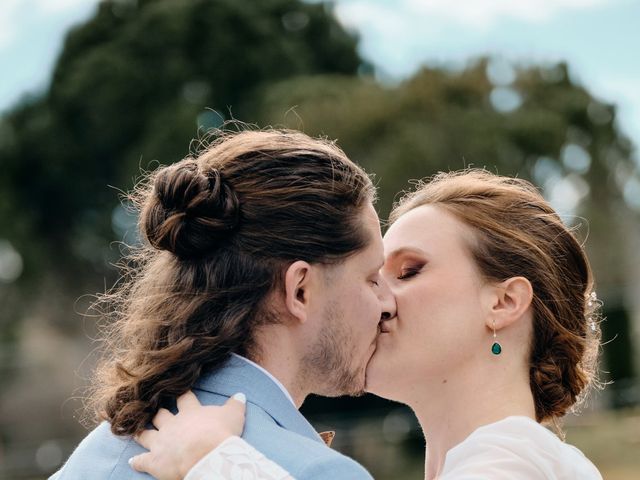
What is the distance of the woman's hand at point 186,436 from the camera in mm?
2307

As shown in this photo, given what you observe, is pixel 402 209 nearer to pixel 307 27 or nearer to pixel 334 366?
pixel 334 366

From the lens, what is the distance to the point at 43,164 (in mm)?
27781

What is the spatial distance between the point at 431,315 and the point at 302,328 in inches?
34.7

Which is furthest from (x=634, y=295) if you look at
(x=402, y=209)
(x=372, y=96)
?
(x=402, y=209)

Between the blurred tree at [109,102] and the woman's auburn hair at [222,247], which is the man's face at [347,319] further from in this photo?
the blurred tree at [109,102]

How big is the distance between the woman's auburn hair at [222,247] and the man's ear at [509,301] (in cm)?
84

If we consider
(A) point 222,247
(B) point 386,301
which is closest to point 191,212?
(A) point 222,247

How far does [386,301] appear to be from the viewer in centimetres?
334

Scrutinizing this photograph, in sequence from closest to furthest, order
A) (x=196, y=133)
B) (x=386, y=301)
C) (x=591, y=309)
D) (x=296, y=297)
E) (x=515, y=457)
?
1. (x=296, y=297)
2. (x=515, y=457)
3. (x=386, y=301)
4. (x=591, y=309)
5. (x=196, y=133)

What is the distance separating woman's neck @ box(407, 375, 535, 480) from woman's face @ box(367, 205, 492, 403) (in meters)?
0.04

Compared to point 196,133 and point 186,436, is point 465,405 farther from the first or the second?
point 196,133

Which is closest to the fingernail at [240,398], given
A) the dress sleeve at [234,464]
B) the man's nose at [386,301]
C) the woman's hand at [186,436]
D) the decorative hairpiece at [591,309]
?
the woman's hand at [186,436]

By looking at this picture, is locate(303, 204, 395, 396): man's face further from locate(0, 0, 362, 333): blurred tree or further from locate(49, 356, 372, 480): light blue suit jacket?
locate(0, 0, 362, 333): blurred tree

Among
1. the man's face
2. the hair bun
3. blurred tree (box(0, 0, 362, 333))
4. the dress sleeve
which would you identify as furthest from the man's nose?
blurred tree (box(0, 0, 362, 333))
